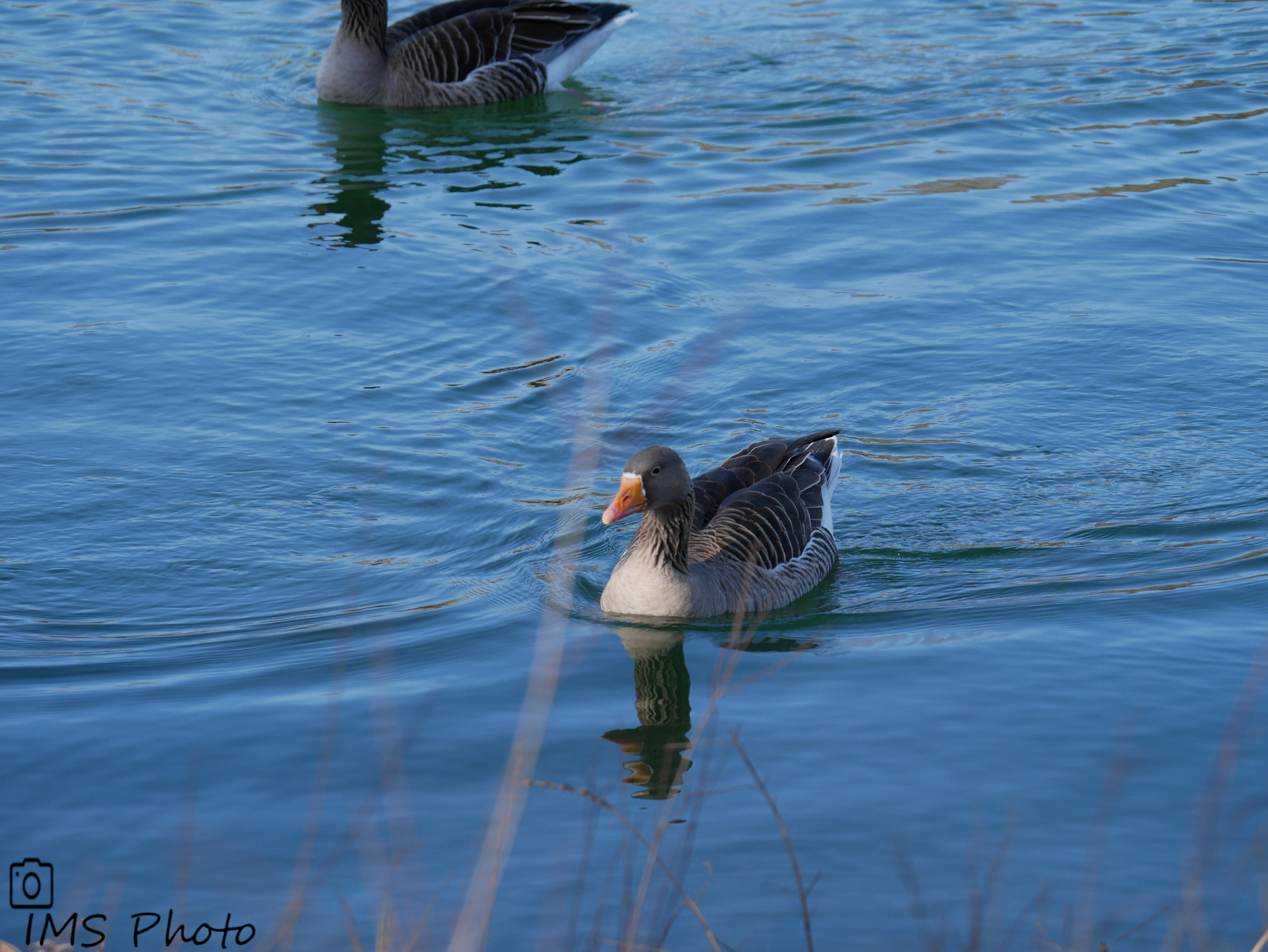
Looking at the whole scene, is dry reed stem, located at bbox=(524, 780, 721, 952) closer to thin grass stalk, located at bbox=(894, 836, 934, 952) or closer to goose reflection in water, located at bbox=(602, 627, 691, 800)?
goose reflection in water, located at bbox=(602, 627, 691, 800)

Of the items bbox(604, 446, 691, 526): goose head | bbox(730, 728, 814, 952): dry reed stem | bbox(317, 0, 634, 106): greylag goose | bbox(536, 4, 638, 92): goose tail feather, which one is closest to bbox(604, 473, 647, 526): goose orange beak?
bbox(604, 446, 691, 526): goose head

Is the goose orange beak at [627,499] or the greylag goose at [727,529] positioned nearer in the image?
the goose orange beak at [627,499]

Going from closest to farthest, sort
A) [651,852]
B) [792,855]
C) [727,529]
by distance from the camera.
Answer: [792,855], [651,852], [727,529]

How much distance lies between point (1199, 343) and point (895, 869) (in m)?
7.23

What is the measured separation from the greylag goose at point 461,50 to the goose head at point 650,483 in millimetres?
10454

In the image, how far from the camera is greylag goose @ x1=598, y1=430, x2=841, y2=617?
26.4 ft

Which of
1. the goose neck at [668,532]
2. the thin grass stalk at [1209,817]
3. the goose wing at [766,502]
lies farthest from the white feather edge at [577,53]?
the thin grass stalk at [1209,817]

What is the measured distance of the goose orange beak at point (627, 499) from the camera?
25.7 ft

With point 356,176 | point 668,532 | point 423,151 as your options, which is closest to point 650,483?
point 668,532

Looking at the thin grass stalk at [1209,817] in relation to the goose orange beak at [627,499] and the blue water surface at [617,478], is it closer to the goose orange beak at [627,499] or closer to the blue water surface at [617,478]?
the blue water surface at [617,478]

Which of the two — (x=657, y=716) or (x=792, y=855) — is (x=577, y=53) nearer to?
(x=657, y=716)

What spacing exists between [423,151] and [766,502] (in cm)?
895

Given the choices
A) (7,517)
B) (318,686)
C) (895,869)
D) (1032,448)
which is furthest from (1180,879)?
(7,517)

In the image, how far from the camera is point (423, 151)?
16344 millimetres
